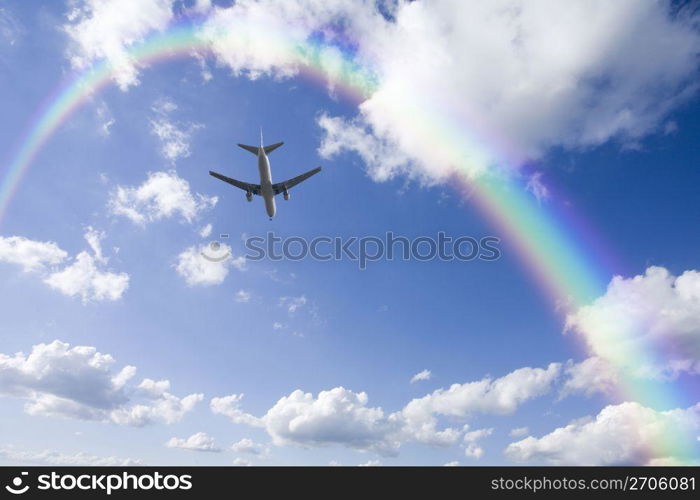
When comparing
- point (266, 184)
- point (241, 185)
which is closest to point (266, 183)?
point (266, 184)

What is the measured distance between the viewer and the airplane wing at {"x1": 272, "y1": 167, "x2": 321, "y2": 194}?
239 feet

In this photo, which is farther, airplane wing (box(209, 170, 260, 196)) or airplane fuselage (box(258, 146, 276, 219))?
airplane wing (box(209, 170, 260, 196))

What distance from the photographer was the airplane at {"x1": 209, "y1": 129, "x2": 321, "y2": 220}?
217 feet

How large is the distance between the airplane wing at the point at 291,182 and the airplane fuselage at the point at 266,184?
315cm

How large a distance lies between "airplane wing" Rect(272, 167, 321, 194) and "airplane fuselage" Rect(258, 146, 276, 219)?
10.3 ft

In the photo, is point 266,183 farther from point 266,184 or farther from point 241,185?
point 241,185

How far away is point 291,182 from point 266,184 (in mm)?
6877

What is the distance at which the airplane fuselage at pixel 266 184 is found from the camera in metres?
65.9

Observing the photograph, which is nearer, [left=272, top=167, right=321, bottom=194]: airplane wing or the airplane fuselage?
the airplane fuselage
